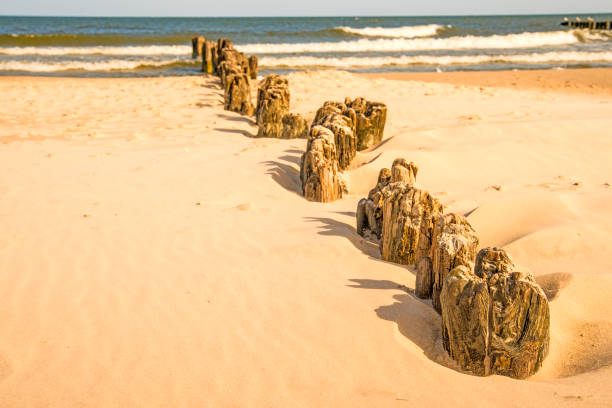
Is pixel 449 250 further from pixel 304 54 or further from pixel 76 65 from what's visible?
pixel 304 54

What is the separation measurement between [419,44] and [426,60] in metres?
9.31

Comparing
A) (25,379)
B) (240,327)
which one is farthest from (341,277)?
(25,379)

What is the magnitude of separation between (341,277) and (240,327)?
0.95m

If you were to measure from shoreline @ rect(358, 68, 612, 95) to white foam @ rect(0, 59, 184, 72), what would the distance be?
10.8m

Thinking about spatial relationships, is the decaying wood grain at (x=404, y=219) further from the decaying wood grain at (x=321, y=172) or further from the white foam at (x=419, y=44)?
the white foam at (x=419, y=44)

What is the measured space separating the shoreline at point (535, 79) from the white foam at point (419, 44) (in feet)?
39.2

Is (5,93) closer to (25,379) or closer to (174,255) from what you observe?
(174,255)

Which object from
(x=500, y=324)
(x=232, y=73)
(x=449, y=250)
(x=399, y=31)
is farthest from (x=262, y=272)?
(x=399, y=31)

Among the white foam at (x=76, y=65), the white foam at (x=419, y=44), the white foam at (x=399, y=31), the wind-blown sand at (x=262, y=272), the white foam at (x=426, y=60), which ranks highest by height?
the white foam at (x=399, y=31)

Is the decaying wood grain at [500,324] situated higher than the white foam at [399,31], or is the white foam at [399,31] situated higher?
the white foam at [399,31]

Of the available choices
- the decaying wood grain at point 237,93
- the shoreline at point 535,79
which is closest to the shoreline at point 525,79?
the shoreline at point 535,79

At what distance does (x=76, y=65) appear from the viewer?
22.0 m

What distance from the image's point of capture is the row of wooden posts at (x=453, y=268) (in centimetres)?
270

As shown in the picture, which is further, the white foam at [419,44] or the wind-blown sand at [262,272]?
the white foam at [419,44]
